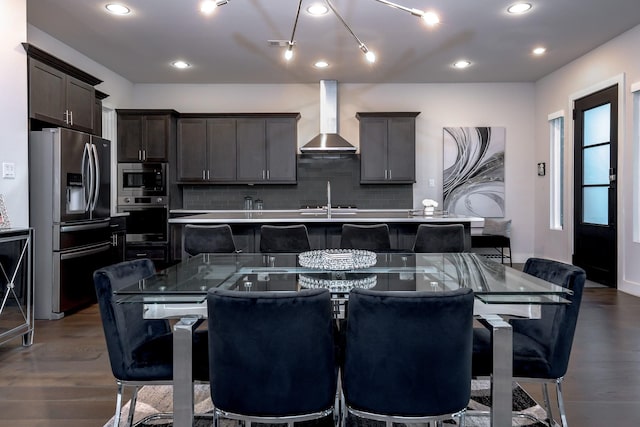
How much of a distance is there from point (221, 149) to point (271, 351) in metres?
5.82

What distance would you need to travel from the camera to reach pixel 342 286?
174 centimetres

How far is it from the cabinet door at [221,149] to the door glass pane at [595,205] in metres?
4.88

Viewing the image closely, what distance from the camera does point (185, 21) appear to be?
4.60 m

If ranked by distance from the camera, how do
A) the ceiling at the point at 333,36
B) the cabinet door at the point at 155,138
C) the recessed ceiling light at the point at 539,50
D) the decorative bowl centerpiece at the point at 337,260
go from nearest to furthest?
the decorative bowl centerpiece at the point at 337,260, the ceiling at the point at 333,36, the recessed ceiling light at the point at 539,50, the cabinet door at the point at 155,138

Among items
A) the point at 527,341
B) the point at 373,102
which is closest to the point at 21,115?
the point at 527,341

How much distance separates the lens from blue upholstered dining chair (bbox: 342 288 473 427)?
1.35 meters

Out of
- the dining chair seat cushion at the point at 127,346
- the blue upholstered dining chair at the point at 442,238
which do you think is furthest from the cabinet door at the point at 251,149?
the dining chair seat cushion at the point at 127,346

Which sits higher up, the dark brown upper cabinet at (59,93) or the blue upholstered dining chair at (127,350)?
the dark brown upper cabinet at (59,93)

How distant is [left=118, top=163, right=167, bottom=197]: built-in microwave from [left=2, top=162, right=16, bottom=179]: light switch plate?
2972 mm

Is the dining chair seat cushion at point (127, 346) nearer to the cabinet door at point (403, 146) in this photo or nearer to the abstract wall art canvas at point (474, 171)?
the cabinet door at point (403, 146)

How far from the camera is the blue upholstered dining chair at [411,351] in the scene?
1346 millimetres

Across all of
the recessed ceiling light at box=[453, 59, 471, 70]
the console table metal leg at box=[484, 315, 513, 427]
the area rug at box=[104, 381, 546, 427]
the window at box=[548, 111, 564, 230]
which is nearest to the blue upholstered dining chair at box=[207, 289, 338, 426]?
the console table metal leg at box=[484, 315, 513, 427]

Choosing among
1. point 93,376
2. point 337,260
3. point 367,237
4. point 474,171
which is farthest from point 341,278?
point 474,171

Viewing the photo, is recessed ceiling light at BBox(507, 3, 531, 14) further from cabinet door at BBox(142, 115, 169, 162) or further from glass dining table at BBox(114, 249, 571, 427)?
cabinet door at BBox(142, 115, 169, 162)
